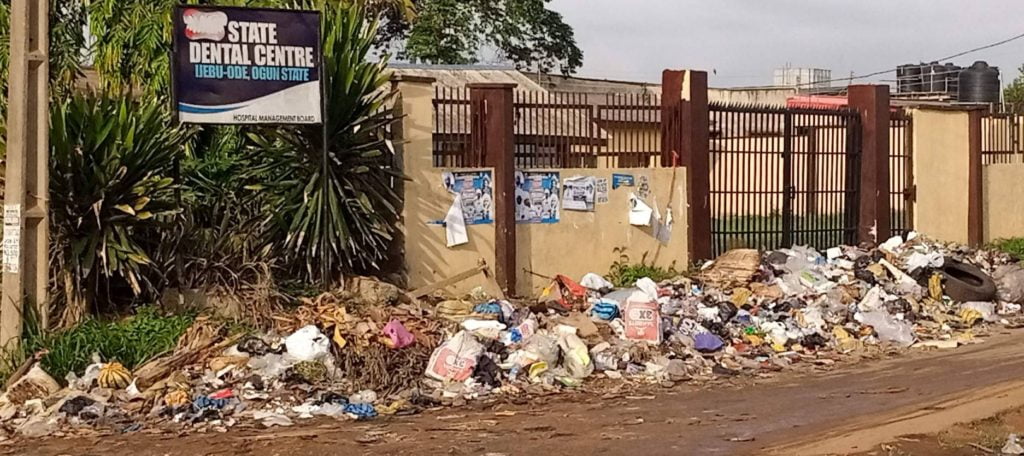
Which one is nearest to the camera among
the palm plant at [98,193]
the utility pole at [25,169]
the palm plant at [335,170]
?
the utility pole at [25,169]

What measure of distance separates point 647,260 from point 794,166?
11.0 ft

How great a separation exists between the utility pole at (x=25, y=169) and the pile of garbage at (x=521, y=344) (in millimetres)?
873

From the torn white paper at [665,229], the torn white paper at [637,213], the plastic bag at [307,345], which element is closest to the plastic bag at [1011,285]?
the torn white paper at [665,229]

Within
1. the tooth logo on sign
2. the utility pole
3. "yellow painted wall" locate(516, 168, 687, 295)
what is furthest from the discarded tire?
the utility pole

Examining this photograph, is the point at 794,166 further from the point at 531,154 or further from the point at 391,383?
the point at 391,383

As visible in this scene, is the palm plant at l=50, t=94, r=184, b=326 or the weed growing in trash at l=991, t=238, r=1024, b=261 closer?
the palm plant at l=50, t=94, r=184, b=326

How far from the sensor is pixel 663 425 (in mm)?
8641

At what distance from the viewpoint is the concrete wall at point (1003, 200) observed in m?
19.3

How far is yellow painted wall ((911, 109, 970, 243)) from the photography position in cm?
1836

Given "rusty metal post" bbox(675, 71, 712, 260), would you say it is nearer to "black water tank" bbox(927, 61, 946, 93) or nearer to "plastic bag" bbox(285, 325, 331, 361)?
"plastic bag" bbox(285, 325, 331, 361)

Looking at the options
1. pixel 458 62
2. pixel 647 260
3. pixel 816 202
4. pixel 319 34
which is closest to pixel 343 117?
pixel 319 34

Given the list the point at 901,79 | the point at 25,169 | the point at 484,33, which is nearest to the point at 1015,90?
the point at 901,79

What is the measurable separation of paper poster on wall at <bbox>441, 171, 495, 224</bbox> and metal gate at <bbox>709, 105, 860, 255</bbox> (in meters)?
3.75

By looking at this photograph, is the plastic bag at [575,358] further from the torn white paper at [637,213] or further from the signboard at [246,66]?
the torn white paper at [637,213]
